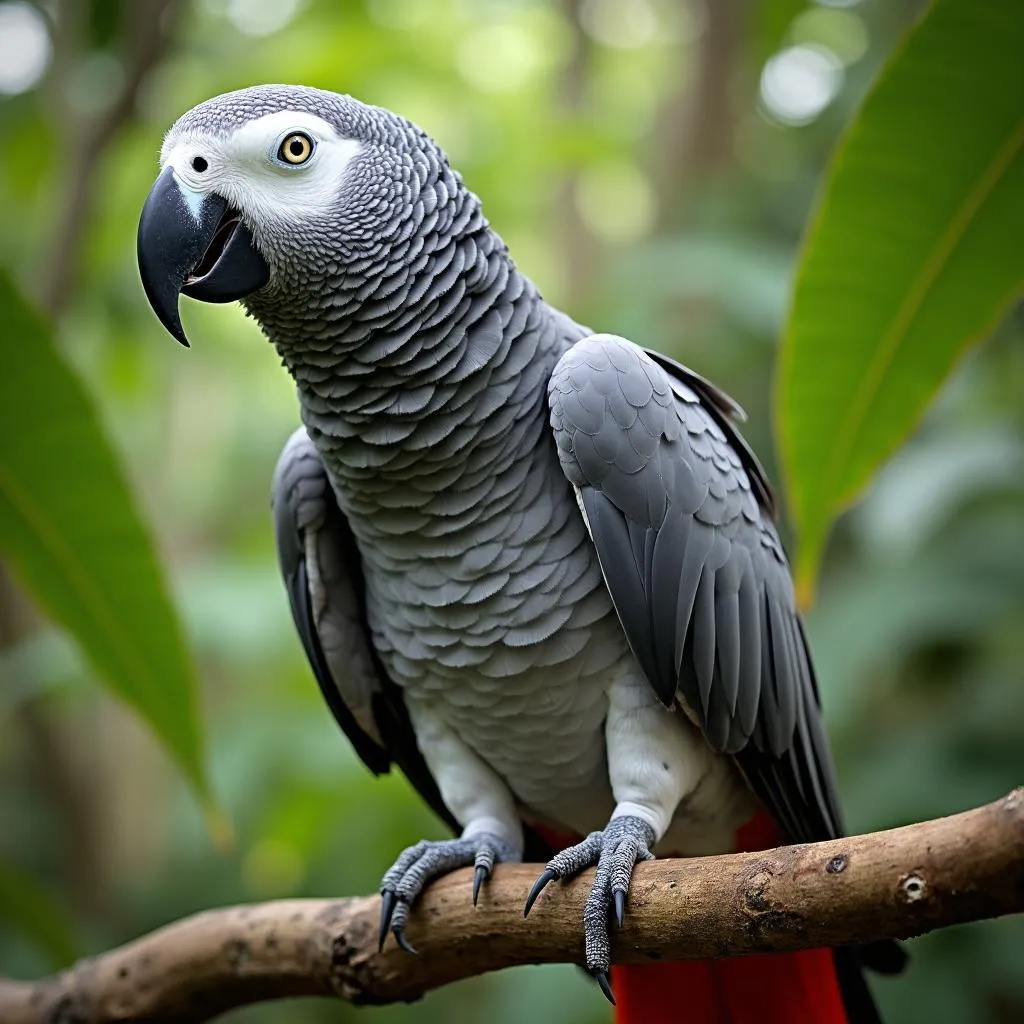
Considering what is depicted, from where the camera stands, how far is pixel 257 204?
97 centimetres

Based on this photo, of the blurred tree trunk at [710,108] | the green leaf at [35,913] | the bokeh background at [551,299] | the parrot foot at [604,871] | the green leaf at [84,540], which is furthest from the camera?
the blurred tree trunk at [710,108]

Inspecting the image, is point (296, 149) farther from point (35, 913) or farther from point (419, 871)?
point (35, 913)

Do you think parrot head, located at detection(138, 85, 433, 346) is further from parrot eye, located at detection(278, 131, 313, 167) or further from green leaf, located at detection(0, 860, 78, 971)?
green leaf, located at detection(0, 860, 78, 971)

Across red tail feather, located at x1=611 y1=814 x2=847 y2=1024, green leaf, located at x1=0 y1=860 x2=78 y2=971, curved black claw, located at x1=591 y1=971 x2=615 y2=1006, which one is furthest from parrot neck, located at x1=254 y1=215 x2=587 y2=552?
green leaf, located at x1=0 y1=860 x2=78 y2=971

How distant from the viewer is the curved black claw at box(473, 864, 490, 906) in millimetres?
1032

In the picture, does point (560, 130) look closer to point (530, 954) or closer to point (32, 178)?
point (32, 178)

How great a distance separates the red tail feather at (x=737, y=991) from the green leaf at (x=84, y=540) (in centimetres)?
57

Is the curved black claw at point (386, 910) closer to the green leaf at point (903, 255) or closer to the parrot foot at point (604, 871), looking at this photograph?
the parrot foot at point (604, 871)

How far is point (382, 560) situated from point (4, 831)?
6.97 ft

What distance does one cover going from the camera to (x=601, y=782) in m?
1.17

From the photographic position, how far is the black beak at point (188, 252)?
0.95 m

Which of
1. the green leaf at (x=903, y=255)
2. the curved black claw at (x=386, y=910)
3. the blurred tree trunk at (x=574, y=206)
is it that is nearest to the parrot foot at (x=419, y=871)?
the curved black claw at (x=386, y=910)

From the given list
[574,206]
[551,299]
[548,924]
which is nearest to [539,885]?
[548,924]

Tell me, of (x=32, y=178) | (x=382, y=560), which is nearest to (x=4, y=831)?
(x=32, y=178)
